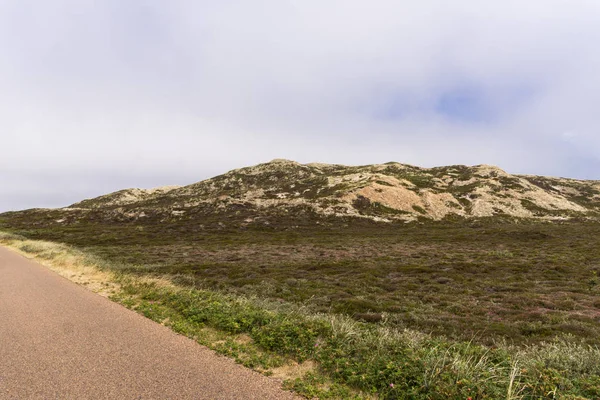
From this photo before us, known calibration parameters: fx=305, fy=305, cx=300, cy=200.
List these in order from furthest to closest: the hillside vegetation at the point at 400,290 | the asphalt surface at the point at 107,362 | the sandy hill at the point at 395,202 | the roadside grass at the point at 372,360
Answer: the sandy hill at the point at 395,202 < the hillside vegetation at the point at 400,290 < the asphalt surface at the point at 107,362 < the roadside grass at the point at 372,360

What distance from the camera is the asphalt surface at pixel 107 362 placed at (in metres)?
6.55

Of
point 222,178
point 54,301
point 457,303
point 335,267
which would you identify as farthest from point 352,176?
point 54,301

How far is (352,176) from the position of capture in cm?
11356

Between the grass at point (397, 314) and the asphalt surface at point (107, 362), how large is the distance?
27.0 inches

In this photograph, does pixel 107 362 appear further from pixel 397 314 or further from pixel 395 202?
pixel 395 202

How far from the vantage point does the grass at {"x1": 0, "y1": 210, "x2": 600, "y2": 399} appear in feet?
21.7

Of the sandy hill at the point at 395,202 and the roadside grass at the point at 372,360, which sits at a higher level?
the sandy hill at the point at 395,202

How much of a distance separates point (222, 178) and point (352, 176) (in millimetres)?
73711

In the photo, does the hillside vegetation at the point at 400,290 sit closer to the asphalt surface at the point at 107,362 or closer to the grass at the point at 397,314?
the grass at the point at 397,314

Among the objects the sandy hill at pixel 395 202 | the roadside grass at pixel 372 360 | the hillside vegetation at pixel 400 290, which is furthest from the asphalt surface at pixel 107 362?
the sandy hill at pixel 395 202

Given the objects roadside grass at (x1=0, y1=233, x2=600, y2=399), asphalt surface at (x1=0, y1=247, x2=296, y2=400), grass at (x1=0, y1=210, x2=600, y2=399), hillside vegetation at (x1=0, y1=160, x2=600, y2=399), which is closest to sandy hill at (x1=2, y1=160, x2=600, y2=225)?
hillside vegetation at (x1=0, y1=160, x2=600, y2=399)

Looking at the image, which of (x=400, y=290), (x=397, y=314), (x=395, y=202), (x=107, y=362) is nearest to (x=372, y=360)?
(x=107, y=362)

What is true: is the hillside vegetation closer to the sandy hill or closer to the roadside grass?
the roadside grass

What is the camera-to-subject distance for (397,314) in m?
14.7
